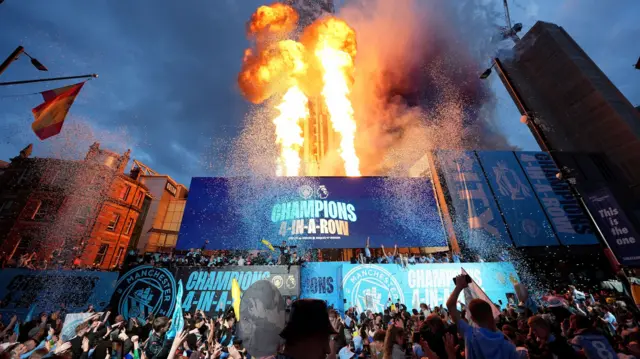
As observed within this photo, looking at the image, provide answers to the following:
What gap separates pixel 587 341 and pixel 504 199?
82.9 feet

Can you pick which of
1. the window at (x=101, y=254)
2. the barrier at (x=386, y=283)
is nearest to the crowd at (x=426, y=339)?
the barrier at (x=386, y=283)

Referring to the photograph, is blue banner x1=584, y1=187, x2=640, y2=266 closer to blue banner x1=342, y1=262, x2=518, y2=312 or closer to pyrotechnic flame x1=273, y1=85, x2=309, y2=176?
blue banner x1=342, y1=262, x2=518, y2=312

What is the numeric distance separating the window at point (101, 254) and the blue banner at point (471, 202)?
42.7 meters

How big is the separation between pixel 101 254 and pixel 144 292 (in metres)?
29.5

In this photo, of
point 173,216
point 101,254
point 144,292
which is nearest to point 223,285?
point 144,292

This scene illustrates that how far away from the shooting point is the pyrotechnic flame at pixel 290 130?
2994 cm

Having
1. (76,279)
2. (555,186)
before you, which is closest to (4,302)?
(76,279)

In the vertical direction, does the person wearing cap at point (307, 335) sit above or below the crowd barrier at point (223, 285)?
below

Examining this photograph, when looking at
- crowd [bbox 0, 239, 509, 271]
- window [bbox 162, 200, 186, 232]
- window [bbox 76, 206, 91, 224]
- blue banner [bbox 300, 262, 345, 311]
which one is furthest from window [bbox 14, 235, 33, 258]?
blue banner [bbox 300, 262, 345, 311]

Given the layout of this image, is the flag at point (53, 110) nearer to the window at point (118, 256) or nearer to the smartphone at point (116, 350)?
the smartphone at point (116, 350)

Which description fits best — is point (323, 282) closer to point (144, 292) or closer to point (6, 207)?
point (144, 292)

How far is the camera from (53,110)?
1026 cm

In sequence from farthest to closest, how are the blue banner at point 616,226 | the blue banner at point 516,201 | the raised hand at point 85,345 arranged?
1. the blue banner at point 516,201
2. the blue banner at point 616,226
3. the raised hand at point 85,345

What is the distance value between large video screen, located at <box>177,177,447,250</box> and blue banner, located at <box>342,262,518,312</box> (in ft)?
17.5
